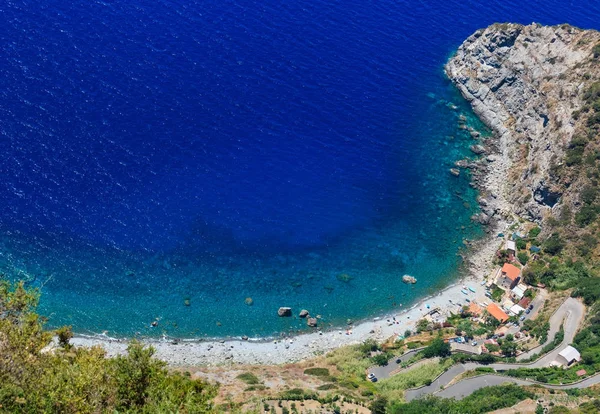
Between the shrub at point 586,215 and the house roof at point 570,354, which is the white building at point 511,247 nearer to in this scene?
the shrub at point 586,215

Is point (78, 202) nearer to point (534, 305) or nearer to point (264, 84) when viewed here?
point (264, 84)

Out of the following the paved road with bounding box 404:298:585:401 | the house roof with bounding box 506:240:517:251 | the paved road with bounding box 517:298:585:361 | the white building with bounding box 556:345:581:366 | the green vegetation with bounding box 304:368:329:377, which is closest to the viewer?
the paved road with bounding box 404:298:585:401

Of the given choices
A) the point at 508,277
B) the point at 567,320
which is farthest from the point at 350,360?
the point at 567,320

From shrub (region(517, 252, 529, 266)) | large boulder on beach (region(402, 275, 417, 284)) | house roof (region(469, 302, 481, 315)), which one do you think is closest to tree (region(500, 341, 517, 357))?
house roof (region(469, 302, 481, 315))

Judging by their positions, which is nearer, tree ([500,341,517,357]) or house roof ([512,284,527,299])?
tree ([500,341,517,357])

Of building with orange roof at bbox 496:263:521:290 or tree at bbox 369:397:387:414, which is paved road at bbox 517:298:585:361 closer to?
building with orange roof at bbox 496:263:521:290

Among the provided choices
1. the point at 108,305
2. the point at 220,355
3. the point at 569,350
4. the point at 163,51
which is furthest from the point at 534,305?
the point at 163,51
